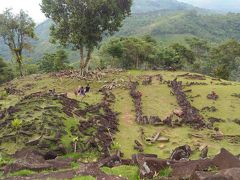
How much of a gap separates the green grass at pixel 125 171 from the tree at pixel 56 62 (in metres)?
59.6

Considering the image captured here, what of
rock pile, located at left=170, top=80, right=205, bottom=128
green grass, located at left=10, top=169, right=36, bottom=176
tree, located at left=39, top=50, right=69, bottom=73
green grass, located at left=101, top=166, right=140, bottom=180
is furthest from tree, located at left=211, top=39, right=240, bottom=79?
green grass, located at left=10, top=169, right=36, bottom=176

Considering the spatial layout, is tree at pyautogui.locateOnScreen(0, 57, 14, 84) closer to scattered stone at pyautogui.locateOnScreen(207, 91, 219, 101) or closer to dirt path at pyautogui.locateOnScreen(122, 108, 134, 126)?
dirt path at pyautogui.locateOnScreen(122, 108, 134, 126)

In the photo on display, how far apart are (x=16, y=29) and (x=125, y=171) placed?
44.1 m

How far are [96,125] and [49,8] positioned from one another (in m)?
24.4

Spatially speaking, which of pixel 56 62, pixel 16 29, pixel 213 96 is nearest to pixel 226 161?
pixel 213 96

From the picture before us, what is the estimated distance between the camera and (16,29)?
56.1m

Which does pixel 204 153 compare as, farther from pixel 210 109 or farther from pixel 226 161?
pixel 210 109

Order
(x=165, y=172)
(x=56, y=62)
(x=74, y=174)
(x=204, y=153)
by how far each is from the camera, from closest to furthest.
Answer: (x=165, y=172) → (x=74, y=174) → (x=204, y=153) → (x=56, y=62)

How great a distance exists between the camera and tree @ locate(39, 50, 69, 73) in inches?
3012

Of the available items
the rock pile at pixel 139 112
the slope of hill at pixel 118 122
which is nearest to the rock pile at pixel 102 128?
the slope of hill at pixel 118 122

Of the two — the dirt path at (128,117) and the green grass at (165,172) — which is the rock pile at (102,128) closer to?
the dirt path at (128,117)

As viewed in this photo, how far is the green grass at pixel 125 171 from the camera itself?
1620cm

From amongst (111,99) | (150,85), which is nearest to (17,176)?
(111,99)

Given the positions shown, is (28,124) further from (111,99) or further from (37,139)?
(111,99)
